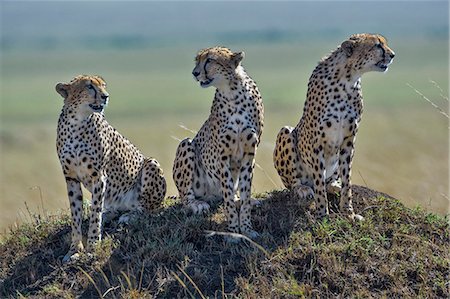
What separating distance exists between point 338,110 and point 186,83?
5521 cm

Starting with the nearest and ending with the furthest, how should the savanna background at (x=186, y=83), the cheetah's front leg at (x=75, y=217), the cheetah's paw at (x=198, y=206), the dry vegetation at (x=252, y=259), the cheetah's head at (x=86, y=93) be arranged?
the dry vegetation at (x=252, y=259), the cheetah's head at (x=86, y=93), the cheetah's front leg at (x=75, y=217), the cheetah's paw at (x=198, y=206), the savanna background at (x=186, y=83)

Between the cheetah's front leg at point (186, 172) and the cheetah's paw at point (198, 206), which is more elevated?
the cheetah's front leg at point (186, 172)

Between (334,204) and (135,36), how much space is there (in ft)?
381

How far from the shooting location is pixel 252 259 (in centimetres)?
527

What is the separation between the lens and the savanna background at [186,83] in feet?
48.4

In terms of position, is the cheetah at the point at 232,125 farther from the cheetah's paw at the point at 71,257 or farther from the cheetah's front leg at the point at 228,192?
the cheetah's paw at the point at 71,257

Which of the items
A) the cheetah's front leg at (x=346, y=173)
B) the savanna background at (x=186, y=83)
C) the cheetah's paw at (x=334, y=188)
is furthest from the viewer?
the savanna background at (x=186, y=83)

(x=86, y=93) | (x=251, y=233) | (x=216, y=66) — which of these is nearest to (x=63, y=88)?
(x=86, y=93)

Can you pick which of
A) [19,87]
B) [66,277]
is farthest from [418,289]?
[19,87]

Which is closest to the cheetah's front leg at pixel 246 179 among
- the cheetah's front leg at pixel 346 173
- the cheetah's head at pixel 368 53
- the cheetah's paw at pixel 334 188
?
the cheetah's front leg at pixel 346 173

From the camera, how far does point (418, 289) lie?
16.8 feet

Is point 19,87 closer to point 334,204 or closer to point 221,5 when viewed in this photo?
point 334,204

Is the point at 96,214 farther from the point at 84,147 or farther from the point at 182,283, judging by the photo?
the point at 182,283

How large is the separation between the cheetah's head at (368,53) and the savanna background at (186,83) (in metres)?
0.69
